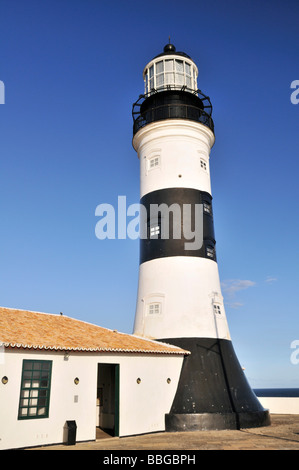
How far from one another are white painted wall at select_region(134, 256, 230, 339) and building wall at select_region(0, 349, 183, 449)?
69.8 inches

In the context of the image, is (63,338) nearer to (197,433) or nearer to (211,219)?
(197,433)

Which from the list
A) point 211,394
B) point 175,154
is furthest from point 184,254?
point 211,394

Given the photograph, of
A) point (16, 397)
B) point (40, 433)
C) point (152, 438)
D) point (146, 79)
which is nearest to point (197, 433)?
point (152, 438)

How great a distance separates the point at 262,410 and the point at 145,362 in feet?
20.1

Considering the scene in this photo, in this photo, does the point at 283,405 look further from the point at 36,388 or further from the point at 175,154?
the point at 36,388

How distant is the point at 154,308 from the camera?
1930 cm

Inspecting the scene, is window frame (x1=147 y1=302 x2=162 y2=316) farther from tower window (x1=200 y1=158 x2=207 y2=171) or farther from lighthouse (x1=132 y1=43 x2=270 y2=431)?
tower window (x1=200 y1=158 x2=207 y2=171)

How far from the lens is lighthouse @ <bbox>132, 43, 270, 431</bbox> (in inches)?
A: 668

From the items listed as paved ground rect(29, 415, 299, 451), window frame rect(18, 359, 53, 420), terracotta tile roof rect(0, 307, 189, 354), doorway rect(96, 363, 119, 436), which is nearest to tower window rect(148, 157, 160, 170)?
terracotta tile roof rect(0, 307, 189, 354)

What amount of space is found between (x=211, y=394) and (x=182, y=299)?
4.47 m

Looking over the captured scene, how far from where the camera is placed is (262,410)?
17625 millimetres

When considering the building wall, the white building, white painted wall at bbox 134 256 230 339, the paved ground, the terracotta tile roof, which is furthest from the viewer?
white painted wall at bbox 134 256 230 339

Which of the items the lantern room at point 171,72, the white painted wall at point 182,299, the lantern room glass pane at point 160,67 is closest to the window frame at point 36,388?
the white painted wall at point 182,299

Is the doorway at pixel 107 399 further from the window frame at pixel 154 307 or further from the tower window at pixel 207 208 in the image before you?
the tower window at pixel 207 208
